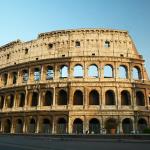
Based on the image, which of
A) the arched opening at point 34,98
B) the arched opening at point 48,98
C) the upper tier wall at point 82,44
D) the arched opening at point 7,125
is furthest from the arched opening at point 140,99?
the arched opening at point 7,125

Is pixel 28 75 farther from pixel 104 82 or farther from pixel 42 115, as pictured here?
pixel 104 82

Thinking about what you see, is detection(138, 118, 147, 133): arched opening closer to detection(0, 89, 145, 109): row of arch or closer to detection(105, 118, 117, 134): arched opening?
detection(0, 89, 145, 109): row of arch

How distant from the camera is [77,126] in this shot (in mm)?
26828

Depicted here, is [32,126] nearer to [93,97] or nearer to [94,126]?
[94,126]

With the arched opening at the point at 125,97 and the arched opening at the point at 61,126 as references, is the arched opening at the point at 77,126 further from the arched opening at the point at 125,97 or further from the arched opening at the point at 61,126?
the arched opening at the point at 125,97

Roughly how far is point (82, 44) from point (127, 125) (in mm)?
10898

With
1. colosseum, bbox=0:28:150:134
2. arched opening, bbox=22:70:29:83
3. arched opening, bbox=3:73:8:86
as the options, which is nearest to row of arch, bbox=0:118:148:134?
colosseum, bbox=0:28:150:134

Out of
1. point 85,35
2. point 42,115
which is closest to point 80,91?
point 42,115

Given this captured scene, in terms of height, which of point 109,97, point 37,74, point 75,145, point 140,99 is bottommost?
point 75,145

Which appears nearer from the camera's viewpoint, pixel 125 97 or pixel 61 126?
pixel 61 126

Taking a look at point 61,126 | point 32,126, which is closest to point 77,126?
point 61,126

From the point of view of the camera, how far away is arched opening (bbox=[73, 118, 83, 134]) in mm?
26498

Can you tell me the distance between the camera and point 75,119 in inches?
1065

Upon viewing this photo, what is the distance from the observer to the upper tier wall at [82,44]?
29312 millimetres
